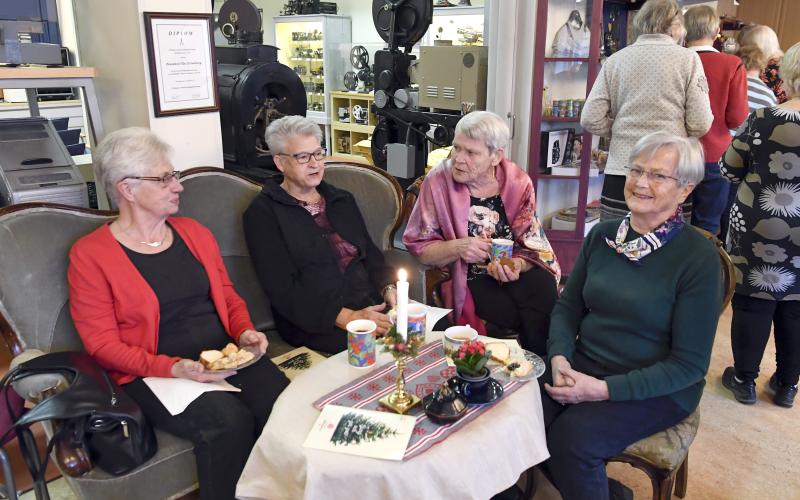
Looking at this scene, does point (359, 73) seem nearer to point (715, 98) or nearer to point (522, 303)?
point (715, 98)

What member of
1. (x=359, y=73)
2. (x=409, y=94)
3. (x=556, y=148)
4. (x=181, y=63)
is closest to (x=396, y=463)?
(x=181, y=63)

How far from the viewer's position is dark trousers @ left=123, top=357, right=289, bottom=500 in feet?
5.25

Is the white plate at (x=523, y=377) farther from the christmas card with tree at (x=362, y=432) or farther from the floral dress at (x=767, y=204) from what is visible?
the floral dress at (x=767, y=204)

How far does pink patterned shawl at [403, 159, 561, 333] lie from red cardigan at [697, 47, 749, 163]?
53.2 inches

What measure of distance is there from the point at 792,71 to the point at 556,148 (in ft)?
5.19

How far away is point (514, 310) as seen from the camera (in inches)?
91.0

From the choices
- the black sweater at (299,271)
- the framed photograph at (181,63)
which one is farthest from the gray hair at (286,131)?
the framed photograph at (181,63)

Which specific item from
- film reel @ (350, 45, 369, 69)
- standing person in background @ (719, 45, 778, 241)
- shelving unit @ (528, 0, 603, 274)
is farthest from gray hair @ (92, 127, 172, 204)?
film reel @ (350, 45, 369, 69)

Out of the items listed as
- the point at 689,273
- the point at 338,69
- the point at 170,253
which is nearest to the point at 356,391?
the point at 170,253

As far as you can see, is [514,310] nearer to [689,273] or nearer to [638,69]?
[689,273]

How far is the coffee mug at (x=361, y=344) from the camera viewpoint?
1.52m

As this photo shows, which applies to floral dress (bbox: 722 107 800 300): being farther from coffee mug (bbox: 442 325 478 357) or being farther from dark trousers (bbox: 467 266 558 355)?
coffee mug (bbox: 442 325 478 357)

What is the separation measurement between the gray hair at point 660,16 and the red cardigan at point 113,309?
2441mm

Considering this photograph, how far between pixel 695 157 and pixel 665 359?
21.6 inches
